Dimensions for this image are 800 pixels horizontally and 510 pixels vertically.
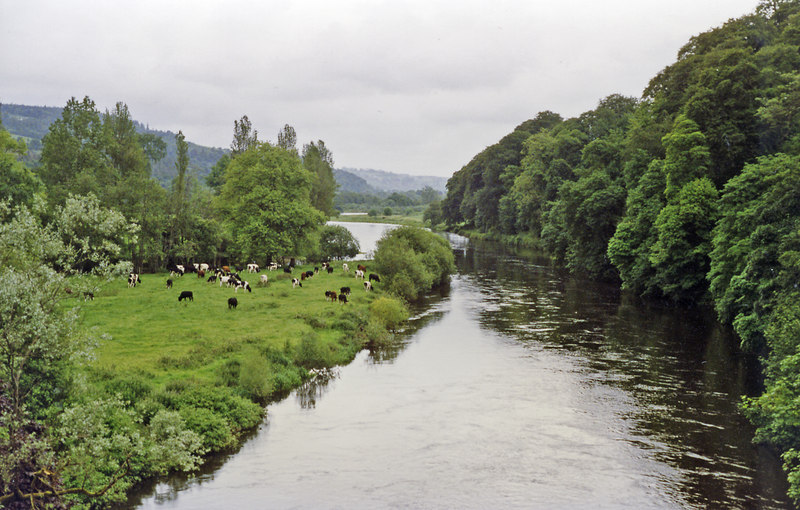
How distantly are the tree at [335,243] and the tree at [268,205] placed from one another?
14825 mm

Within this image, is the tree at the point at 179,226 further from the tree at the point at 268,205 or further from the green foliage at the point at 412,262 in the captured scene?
the green foliage at the point at 412,262

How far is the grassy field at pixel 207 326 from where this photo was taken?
27953 millimetres

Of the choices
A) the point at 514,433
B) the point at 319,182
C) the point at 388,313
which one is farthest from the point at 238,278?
the point at 319,182

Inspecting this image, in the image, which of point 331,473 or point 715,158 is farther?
point 715,158

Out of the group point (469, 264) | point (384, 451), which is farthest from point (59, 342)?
point (469, 264)

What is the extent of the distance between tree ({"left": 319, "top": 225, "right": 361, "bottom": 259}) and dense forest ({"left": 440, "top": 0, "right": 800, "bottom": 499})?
30.2 metres

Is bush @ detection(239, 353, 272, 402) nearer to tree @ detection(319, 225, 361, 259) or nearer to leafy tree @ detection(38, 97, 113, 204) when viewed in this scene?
leafy tree @ detection(38, 97, 113, 204)

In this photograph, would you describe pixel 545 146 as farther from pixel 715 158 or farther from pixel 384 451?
pixel 384 451

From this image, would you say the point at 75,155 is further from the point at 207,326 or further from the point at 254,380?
the point at 254,380

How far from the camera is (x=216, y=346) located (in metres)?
31.2

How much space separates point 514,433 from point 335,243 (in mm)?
62797

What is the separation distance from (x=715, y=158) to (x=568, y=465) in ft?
117

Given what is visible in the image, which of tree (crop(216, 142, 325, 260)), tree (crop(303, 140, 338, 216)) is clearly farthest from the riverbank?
tree (crop(303, 140, 338, 216))

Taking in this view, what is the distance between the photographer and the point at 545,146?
10506 centimetres
